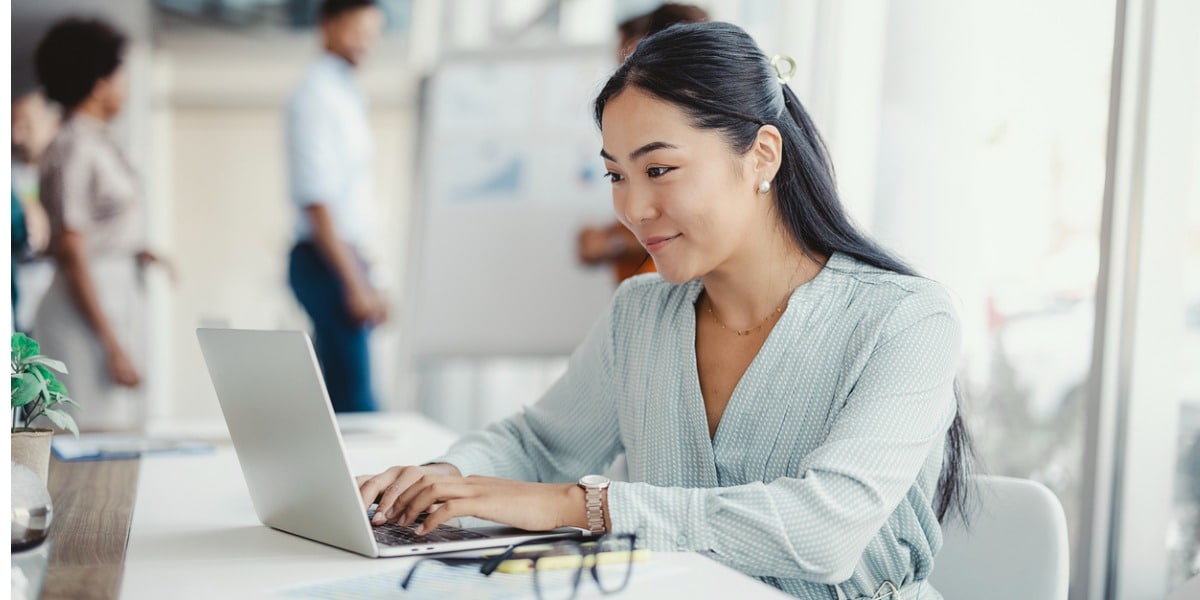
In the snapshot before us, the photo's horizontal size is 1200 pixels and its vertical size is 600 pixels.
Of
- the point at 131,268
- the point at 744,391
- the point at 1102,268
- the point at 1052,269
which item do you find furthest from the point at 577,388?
the point at 131,268

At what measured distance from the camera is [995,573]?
1300 mm

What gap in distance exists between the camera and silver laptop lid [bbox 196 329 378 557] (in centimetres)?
102

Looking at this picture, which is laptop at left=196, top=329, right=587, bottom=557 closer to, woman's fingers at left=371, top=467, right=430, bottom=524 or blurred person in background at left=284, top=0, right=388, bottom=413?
woman's fingers at left=371, top=467, right=430, bottom=524

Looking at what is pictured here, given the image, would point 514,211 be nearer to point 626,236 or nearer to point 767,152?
point 626,236

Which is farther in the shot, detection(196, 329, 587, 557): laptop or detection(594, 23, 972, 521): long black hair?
detection(594, 23, 972, 521): long black hair

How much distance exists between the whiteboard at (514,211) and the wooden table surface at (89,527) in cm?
156

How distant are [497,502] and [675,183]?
439 mm

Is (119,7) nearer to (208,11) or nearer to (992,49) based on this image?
(208,11)

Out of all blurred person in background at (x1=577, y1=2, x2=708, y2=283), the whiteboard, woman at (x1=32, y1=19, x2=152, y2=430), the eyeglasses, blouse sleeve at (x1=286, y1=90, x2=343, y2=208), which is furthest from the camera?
woman at (x1=32, y1=19, x2=152, y2=430)

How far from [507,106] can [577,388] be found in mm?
1860

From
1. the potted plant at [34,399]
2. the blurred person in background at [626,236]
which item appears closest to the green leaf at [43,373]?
the potted plant at [34,399]

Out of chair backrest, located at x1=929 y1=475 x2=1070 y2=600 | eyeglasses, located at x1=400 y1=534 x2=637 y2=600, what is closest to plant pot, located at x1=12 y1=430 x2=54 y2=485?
eyeglasses, located at x1=400 y1=534 x2=637 y2=600

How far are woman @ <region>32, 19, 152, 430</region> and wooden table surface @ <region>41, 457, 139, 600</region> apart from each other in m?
2.43

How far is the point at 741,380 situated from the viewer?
132cm
